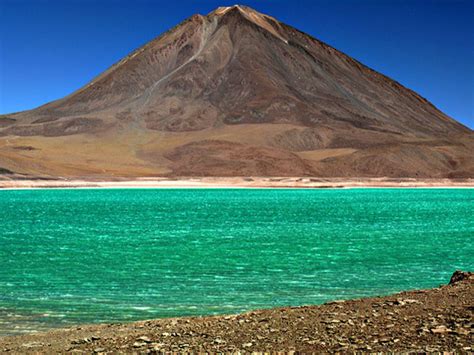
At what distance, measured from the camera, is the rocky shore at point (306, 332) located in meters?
8.66

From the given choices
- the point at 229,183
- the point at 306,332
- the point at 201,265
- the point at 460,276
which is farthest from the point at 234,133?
the point at 306,332

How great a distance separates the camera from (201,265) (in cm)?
1962

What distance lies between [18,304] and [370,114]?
17549cm

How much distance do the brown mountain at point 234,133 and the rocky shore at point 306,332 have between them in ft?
318

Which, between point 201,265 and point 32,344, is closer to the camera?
point 32,344

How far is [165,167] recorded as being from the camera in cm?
13312

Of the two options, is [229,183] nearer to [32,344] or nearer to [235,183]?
[235,183]

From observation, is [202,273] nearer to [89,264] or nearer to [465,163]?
[89,264]

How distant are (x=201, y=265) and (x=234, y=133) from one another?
5534 inches

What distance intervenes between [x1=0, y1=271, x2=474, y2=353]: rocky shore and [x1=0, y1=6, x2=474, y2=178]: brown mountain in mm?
96902

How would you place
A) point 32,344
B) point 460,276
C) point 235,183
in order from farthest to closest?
point 235,183 → point 460,276 → point 32,344

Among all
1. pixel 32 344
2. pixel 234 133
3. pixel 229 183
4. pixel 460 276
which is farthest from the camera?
pixel 234 133

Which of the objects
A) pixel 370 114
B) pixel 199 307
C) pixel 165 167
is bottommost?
pixel 199 307

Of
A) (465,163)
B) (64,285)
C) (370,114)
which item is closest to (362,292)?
(64,285)
